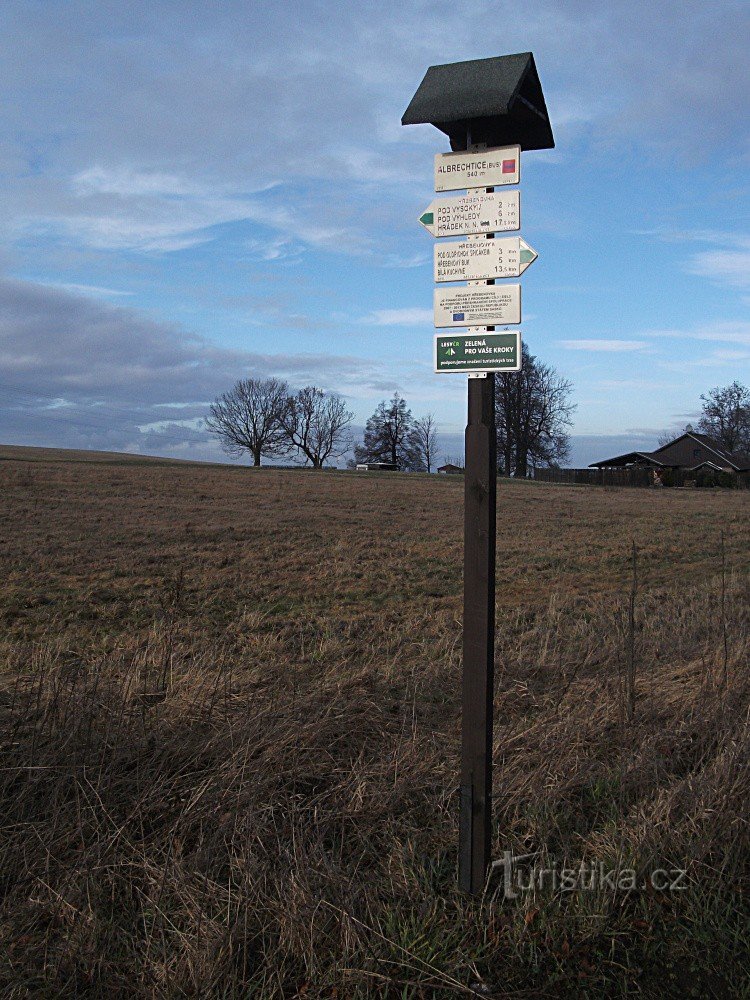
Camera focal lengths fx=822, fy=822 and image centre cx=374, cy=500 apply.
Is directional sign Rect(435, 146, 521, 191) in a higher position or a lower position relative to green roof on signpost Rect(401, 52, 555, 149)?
lower

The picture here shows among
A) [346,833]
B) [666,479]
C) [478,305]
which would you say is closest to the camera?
[478,305]

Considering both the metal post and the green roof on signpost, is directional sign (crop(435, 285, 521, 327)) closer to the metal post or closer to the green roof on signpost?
the metal post

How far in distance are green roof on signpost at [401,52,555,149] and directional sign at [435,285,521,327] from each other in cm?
76

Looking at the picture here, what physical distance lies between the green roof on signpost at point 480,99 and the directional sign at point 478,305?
763 millimetres

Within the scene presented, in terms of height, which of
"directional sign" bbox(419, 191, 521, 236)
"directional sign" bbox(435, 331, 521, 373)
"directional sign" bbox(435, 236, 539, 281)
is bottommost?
"directional sign" bbox(435, 331, 521, 373)

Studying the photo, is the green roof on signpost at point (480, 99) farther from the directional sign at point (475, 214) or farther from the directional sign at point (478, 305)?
the directional sign at point (478, 305)

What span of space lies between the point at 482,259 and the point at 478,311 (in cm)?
24

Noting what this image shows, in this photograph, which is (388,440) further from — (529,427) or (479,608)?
(479,608)

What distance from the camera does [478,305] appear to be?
3.68 metres

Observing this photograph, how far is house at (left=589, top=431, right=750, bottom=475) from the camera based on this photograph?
262 ft

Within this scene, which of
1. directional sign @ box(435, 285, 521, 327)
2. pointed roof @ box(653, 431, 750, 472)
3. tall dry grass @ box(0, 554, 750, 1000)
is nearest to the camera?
tall dry grass @ box(0, 554, 750, 1000)

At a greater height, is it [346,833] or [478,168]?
[478,168]

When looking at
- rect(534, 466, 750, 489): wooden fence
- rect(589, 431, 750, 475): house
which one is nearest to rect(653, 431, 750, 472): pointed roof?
rect(589, 431, 750, 475): house

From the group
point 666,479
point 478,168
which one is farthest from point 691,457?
point 478,168
